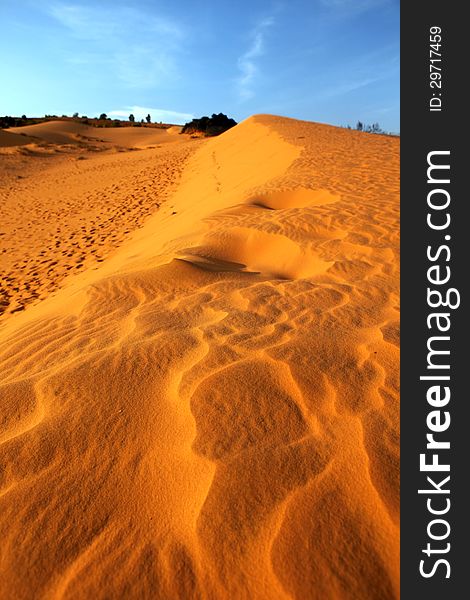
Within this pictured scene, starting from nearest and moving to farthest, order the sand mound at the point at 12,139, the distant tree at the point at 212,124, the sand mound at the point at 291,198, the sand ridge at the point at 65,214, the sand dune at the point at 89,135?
the sand ridge at the point at 65,214, the sand mound at the point at 291,198, the sand mound at the point at 12,139, the sand dune at the point at 89,135, the distant tree at the point at 212,124

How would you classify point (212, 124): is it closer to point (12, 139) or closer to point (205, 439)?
point (12, 139)

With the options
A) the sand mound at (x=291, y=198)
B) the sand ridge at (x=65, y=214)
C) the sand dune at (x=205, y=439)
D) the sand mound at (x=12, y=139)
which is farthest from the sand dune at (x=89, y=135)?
the sand dune at (x=205, y=439)

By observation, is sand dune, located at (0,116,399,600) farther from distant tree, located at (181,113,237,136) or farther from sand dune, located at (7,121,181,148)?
distant tree, located at (181,113,237,136)

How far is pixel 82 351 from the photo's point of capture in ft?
7.75

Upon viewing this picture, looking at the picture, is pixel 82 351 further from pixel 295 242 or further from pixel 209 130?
pixel 209 130

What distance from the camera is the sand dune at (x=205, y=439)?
1.16m

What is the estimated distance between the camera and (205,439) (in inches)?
62.0

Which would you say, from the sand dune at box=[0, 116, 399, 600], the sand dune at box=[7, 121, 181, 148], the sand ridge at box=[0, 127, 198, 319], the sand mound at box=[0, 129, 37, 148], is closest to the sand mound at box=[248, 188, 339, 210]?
the sand ridge at box=[0, 127, 198, 319]

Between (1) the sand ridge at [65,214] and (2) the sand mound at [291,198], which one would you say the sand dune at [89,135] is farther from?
(2) the sand mound at [291,198]

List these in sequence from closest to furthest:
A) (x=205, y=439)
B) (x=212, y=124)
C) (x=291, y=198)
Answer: (x=205, y=439) → (x=291, y=198) → (x=212, y=124)

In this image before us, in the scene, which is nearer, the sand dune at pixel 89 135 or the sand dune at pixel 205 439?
the sand dune at pixel 205 439

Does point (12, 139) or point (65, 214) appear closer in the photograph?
point (65, 214)

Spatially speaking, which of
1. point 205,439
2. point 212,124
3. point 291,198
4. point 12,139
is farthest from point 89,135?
point 205,439

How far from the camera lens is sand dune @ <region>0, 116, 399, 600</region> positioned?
116 cm
